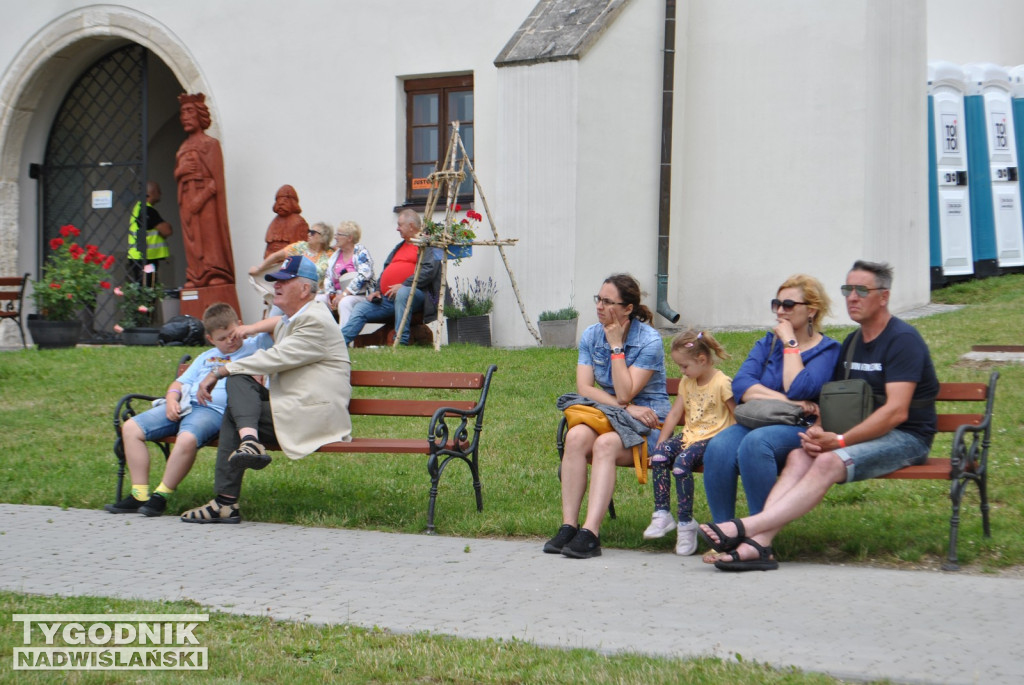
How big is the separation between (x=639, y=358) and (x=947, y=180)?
34.4ft

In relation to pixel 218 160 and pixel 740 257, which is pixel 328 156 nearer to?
pixel 218 160

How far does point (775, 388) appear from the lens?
6375 millimetres

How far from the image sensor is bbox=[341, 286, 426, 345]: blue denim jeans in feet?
42.9

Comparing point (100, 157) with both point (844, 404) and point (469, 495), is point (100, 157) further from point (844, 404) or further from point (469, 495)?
point (844, 404)

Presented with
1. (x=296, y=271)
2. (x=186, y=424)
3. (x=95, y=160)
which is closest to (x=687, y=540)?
(x=296, y=271)

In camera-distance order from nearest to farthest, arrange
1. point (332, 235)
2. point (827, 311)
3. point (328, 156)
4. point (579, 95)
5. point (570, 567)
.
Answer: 1. point (570, 567)
2. point (827, 311)
3. point (579, 95)
4. point (332, 235)
5. point (328, 156)

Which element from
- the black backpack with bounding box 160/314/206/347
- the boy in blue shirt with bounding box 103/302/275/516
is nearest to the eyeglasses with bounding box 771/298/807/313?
the boy in blue shirt with bounding box 103/302/275/516

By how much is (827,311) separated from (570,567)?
1866 mm

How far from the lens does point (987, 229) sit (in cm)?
1620

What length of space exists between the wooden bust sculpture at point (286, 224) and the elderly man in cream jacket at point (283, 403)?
8411mm

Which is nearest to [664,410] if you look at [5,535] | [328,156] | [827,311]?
[827,311]

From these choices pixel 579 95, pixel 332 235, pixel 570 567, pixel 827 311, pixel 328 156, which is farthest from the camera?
pixel 328 156

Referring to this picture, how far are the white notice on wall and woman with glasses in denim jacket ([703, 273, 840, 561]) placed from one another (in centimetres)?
1451

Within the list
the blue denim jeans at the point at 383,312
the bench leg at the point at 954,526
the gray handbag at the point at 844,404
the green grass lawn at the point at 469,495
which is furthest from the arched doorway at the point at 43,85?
the bench leg at the point at 954,526
